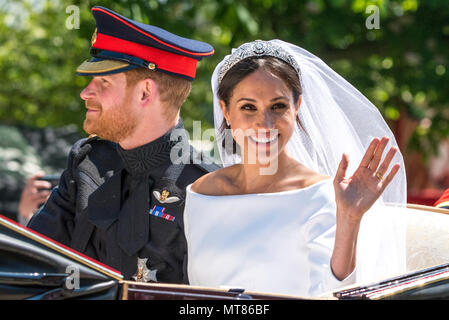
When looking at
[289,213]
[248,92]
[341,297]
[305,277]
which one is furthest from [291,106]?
[341,297]

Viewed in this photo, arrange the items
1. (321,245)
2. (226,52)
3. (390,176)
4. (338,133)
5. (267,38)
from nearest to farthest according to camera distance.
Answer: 1. (390,176)
2. (321,245)
3. (338,133)
4. (267,38)
5. (226,52)

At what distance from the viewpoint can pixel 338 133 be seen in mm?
2477

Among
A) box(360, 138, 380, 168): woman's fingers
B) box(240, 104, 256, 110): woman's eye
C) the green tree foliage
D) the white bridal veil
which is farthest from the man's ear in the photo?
the green tree foliage

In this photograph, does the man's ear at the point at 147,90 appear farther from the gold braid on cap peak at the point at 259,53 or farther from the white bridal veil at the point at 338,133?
the gold braid on cap peak at the point at 259,53

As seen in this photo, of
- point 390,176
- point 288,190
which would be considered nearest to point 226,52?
point 288,190

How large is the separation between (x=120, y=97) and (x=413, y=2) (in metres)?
4.03

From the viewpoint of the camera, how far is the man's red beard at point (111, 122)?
260 cm

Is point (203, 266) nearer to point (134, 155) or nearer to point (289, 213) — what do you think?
point (289, 213)

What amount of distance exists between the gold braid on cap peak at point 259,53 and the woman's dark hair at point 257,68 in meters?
0.01

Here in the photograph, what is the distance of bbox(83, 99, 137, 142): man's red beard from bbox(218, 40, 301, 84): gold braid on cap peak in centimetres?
Result: 45

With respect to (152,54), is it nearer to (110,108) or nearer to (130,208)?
(110,108)

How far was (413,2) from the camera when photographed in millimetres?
5977

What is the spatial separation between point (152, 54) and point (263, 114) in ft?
2.08

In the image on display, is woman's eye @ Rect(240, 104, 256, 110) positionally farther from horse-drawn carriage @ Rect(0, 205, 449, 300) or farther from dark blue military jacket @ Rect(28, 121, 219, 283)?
horse-drawn carriage @ Rect(0, 205, 449, 300)
